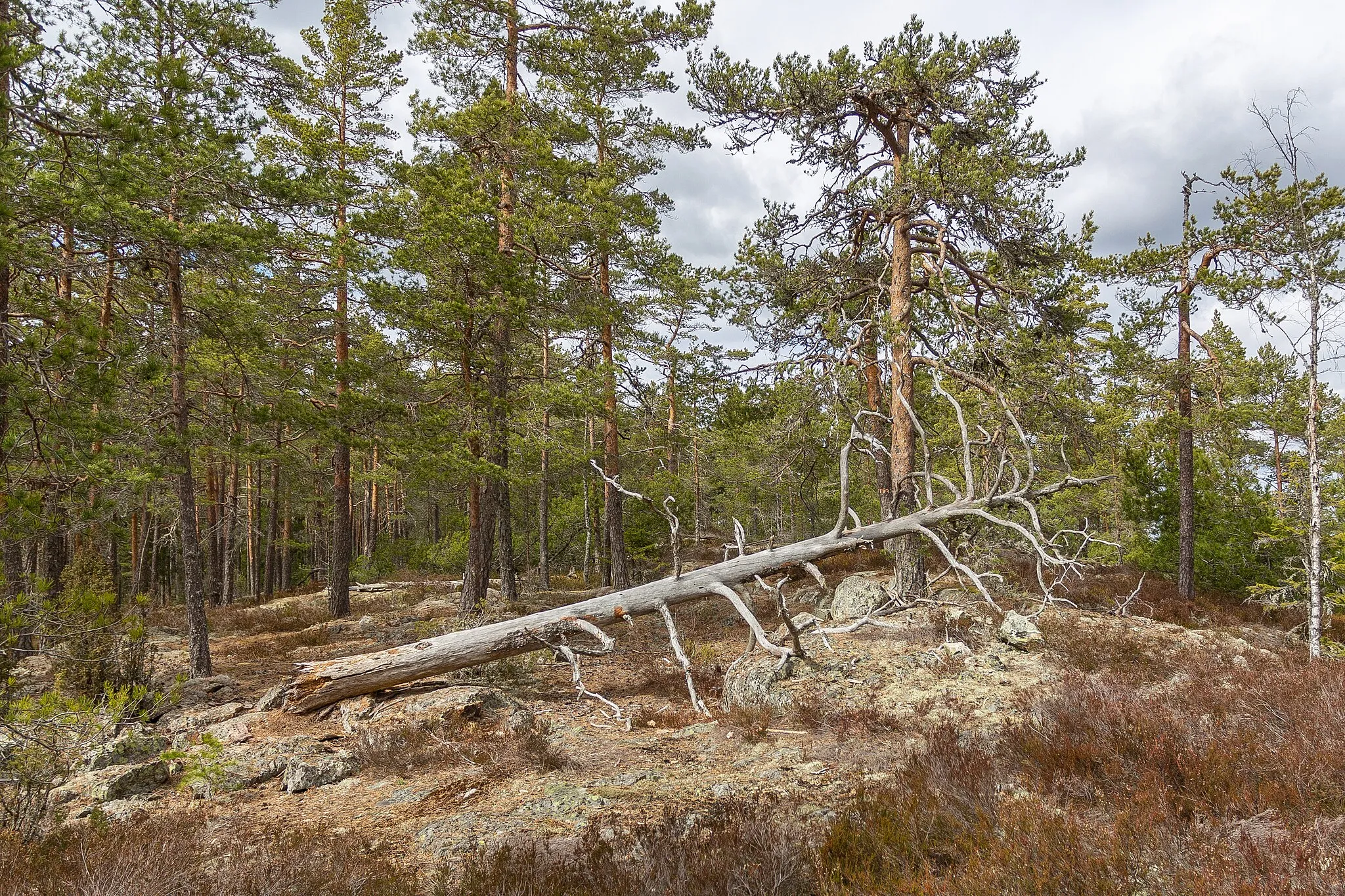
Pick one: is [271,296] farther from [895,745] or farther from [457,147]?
[895,745]

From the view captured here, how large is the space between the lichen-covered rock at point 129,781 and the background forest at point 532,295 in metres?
1.69

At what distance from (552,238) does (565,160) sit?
158 cm

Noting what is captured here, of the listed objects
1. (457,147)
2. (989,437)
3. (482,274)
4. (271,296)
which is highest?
(457,147)

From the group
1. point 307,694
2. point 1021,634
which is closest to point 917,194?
point 1021,634

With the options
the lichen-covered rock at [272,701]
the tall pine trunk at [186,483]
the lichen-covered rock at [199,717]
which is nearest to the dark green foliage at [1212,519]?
the lichen-covered rock at [272,701]

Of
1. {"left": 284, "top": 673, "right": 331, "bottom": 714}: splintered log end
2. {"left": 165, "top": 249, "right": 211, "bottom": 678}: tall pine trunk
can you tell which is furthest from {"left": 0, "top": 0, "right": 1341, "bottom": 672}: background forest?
{"left": 284, "top": 673, "right": 331, "bottom": 714}: splintered log end

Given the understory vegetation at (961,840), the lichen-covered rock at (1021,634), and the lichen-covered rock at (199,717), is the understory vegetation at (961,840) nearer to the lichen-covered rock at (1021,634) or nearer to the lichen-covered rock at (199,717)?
the lichen-covered rock at (199,717)

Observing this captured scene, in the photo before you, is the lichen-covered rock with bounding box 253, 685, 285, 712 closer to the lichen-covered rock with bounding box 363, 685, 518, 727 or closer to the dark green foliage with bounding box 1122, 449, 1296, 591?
the lichen-covered rock with bounding box 363, 685, 518, 727

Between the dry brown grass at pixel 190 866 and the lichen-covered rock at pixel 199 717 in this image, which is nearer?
the dry brown grass at pixel 190 866

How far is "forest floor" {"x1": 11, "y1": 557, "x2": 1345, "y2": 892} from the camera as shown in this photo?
16.1ft

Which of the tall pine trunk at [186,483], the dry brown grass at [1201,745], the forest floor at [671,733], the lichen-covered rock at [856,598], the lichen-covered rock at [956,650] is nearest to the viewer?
the dry brown grass at [1201,745]

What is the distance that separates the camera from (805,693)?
799cm

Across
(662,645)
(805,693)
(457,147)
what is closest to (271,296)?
(457,147)

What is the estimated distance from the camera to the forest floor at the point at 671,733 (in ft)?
16.1
